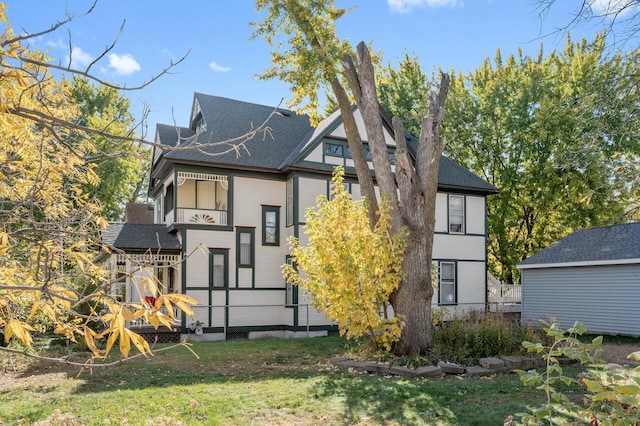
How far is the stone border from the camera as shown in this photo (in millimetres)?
9203

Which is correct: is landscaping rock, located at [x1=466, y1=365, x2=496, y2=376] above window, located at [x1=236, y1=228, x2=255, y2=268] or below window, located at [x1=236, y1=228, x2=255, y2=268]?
below

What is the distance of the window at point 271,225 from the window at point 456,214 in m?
7.75

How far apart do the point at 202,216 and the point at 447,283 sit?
10594 mm

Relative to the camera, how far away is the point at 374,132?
12.1 meters

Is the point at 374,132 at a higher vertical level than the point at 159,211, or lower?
higher

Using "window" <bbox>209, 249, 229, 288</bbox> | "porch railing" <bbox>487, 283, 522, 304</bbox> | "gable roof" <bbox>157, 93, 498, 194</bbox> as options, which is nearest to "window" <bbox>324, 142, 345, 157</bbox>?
"gable roof" <bbox>157, 93, 498, 194</bbox>

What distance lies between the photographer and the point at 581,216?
26.7m

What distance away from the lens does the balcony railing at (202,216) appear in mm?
17547

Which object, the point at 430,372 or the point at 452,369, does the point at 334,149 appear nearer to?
the point at 452,369

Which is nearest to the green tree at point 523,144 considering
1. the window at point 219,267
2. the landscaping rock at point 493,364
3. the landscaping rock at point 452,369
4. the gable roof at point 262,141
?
the gable roof at point 262,141

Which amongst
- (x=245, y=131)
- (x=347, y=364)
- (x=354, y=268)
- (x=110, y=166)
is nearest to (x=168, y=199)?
(x=245, y=131)

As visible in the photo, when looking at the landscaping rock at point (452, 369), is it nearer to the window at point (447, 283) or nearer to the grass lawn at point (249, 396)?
the grass lawn at point (249, 396)

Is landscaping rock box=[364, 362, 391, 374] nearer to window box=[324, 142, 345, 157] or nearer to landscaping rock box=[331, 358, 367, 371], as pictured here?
landscaping rock box=[331, 358, 367, 371]

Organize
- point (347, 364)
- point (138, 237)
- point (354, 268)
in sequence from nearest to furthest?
point (347, 364) < point (354, 268) < point (138, 237)
